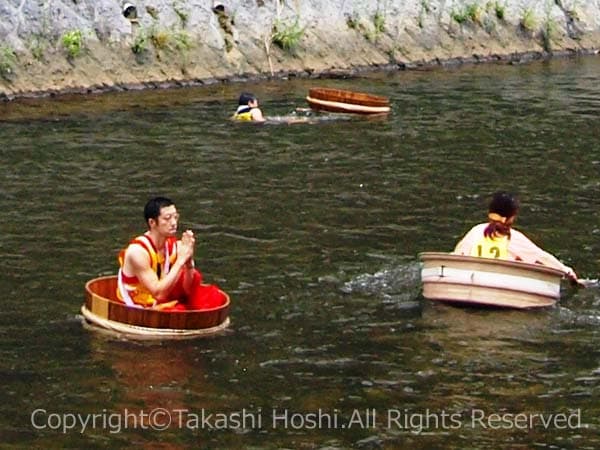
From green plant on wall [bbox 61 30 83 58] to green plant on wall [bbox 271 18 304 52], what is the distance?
625 cm

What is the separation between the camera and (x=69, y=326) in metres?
17.2

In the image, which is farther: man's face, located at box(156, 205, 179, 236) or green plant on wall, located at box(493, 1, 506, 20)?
green plant on wall, located at box(493, 1, 506, 20)

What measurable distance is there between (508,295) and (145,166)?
1139 cm

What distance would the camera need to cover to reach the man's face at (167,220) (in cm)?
1677

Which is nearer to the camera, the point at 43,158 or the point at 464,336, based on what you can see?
the point at 464,336

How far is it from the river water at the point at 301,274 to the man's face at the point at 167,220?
136 cm

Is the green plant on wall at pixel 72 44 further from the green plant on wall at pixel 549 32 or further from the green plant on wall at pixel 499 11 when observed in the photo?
the green plant on wall at pixel 549 32

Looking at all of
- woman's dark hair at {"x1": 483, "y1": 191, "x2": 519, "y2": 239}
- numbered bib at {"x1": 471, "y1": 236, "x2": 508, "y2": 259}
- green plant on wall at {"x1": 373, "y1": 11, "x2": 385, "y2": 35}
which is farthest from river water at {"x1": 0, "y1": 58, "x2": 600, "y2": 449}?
green plant on wall at {"x1": 373, "y1": 11, "x2": 385, "y2": 35}

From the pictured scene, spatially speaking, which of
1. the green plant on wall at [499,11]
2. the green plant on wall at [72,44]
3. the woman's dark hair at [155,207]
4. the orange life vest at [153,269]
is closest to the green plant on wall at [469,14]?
the green plant on wall at [499,11]

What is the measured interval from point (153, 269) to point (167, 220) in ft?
2.14

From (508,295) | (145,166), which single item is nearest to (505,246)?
(508,295)

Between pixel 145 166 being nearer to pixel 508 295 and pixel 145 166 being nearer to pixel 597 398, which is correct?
pixel 508 295

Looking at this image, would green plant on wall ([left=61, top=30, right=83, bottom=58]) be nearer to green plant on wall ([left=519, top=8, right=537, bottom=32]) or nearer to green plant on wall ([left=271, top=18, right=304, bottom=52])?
green plant on wall ([left=271, top=18, right=304, bottom=52])

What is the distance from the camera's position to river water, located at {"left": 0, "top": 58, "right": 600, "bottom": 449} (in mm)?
14336
